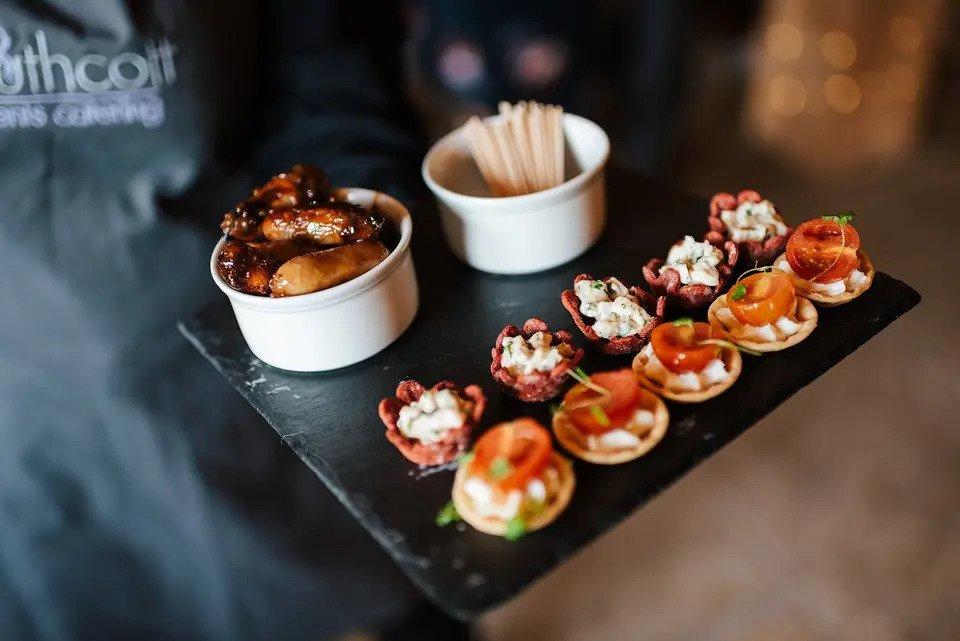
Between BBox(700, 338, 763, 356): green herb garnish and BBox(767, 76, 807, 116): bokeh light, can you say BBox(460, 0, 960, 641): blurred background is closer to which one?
BBox(767, 76, 807, 116): bokeh light

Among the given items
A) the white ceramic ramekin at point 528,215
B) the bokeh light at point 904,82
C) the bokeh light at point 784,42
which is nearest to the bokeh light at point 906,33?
the bokeh light at point 904,82

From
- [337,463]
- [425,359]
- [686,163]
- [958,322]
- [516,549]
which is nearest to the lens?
[516,549]

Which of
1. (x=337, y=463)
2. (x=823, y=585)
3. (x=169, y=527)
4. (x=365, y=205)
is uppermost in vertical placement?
(x=365, y=205)

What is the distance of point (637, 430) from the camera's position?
2.58 ft

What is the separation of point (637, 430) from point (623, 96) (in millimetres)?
2514

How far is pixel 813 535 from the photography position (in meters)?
1.88

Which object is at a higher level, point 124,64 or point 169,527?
point 124,64

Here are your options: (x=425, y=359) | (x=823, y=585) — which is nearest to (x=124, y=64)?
(x=425, y=359)

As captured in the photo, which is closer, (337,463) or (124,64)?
(337,463)

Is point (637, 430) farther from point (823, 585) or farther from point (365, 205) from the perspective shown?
point (823, 585)

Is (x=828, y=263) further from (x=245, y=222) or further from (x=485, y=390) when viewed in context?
(x=245, y=222)

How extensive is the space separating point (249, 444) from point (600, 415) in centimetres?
65

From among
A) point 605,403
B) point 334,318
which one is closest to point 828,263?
point 605,403

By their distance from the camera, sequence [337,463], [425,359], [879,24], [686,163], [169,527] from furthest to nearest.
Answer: [879,24], [686,163], [169,527], [425,359], [337,463]
